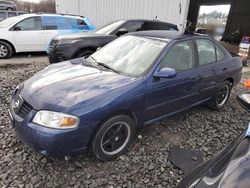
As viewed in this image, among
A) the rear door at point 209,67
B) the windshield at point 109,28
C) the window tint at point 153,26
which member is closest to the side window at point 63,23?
the windshield at point 109,28

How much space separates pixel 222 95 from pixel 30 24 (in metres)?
6.94

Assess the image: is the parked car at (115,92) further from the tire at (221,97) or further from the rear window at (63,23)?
the rear window at (63,23)

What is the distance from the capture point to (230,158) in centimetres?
148

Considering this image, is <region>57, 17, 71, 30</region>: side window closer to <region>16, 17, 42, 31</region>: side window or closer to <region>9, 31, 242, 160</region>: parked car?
<region>16, 17, 42, 31</region>: side window

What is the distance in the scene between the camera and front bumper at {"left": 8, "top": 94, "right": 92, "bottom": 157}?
7.70 feet

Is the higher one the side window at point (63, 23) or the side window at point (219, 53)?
the side window at point (219, 53)

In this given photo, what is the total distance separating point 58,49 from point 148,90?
367cm

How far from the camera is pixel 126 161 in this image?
2.96 m

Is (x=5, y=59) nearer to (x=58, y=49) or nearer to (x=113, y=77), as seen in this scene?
(x=58, y=49)

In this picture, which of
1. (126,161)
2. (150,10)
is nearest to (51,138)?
(126,161)

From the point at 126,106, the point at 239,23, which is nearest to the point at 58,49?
the point at 126,106

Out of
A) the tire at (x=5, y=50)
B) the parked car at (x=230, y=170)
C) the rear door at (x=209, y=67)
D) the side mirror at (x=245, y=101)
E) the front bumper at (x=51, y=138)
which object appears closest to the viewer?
the parked car at (x=230, y=170)

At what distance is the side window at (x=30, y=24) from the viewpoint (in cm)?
822

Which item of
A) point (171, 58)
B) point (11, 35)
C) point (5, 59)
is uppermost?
point (171, 58)
